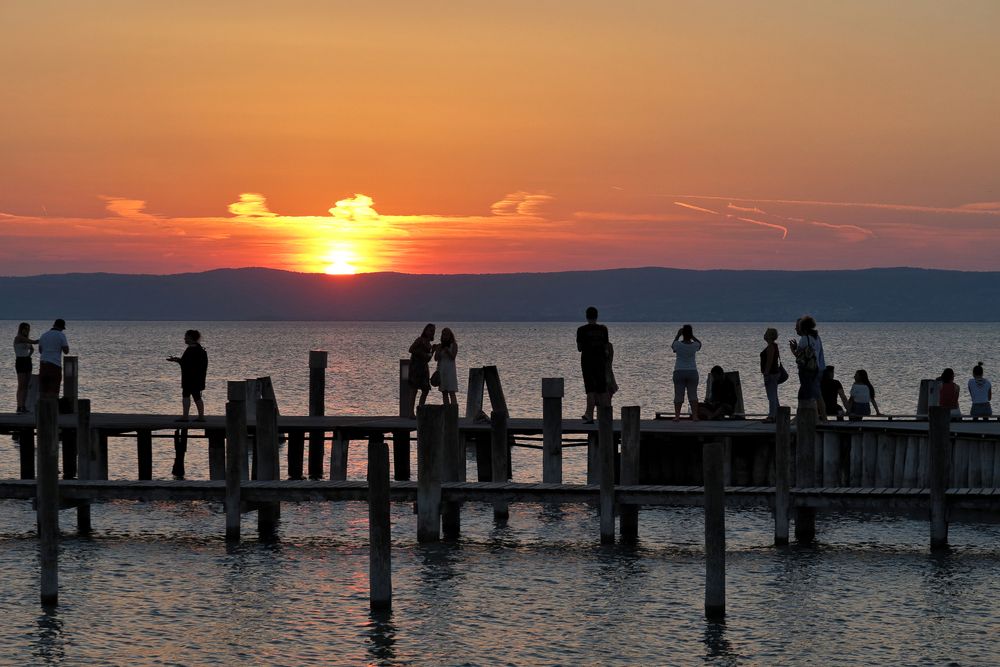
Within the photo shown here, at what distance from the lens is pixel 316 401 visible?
3150 cm

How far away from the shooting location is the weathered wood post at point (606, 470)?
2094cm

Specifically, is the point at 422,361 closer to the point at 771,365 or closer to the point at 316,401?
the point at 316,401

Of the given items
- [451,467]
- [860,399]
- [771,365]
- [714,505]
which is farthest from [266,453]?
[860,399]

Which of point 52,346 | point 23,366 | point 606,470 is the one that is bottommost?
point 606,470

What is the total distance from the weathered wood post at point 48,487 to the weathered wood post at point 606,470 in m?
7.38

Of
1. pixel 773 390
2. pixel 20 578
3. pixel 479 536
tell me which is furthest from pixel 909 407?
pixel 20 578

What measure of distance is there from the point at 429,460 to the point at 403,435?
9.37 meters

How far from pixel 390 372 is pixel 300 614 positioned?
98.5 m

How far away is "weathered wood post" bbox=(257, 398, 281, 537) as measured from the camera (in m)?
22.8

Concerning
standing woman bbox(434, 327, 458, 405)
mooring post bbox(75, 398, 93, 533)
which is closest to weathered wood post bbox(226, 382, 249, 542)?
mooring post bbox(75, 398, 93, 533)

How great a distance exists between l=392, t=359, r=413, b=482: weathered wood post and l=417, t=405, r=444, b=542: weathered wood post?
6778mm

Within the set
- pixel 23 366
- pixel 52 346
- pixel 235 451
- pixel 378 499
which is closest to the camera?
pixel 378 499

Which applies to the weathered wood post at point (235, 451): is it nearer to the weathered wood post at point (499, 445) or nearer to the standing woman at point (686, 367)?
the weathered wood post at point (499, 445)

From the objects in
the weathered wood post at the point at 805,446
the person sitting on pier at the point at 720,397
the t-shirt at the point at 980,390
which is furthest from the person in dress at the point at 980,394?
the weathered wood post at the point at 805,446
